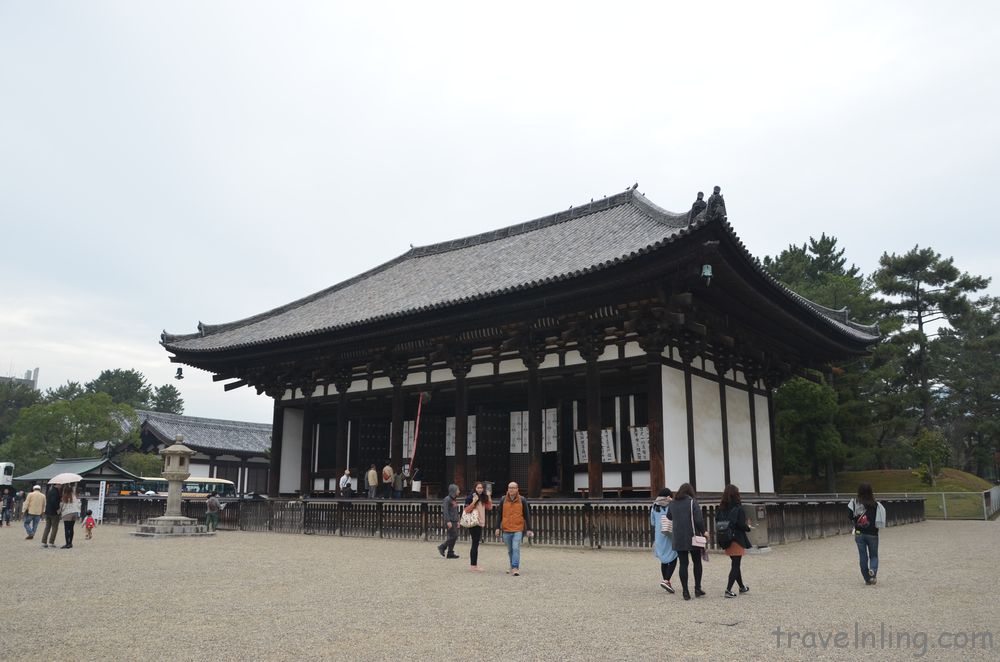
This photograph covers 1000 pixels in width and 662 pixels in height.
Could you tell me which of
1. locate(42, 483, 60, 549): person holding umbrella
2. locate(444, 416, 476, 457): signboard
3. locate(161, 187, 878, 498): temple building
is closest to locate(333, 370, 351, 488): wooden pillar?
locate(161, 187, 878, 498): temple building

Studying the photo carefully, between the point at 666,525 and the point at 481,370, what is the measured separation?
37.0ft

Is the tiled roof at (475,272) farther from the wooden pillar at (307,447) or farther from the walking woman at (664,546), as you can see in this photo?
the walking woman at (664,546)

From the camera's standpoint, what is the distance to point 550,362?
17906 mm

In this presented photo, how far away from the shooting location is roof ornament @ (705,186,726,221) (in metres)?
13.0

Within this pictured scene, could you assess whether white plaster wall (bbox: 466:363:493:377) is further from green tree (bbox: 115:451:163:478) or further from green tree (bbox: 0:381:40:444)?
green tree (bbox: 0:381:40:444)

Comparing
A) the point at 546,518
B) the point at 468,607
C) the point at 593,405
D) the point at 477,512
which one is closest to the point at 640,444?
the point at 593,405

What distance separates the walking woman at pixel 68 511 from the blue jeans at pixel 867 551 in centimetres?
1452

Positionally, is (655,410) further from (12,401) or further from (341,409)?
(12,401)

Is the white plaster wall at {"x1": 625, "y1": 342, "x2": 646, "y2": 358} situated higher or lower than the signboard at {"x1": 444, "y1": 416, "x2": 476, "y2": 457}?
higher

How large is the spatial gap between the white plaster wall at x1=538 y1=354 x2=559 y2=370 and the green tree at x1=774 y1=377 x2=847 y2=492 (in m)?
16.1

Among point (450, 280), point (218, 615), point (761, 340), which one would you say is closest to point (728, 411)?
point (761, 340)

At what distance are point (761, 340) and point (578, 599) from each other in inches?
532

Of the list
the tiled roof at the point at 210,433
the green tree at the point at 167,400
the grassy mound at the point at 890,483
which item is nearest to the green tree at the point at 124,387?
the green tree at the point at 167,400

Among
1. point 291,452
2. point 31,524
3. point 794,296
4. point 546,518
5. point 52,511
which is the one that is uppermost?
point 794,296
